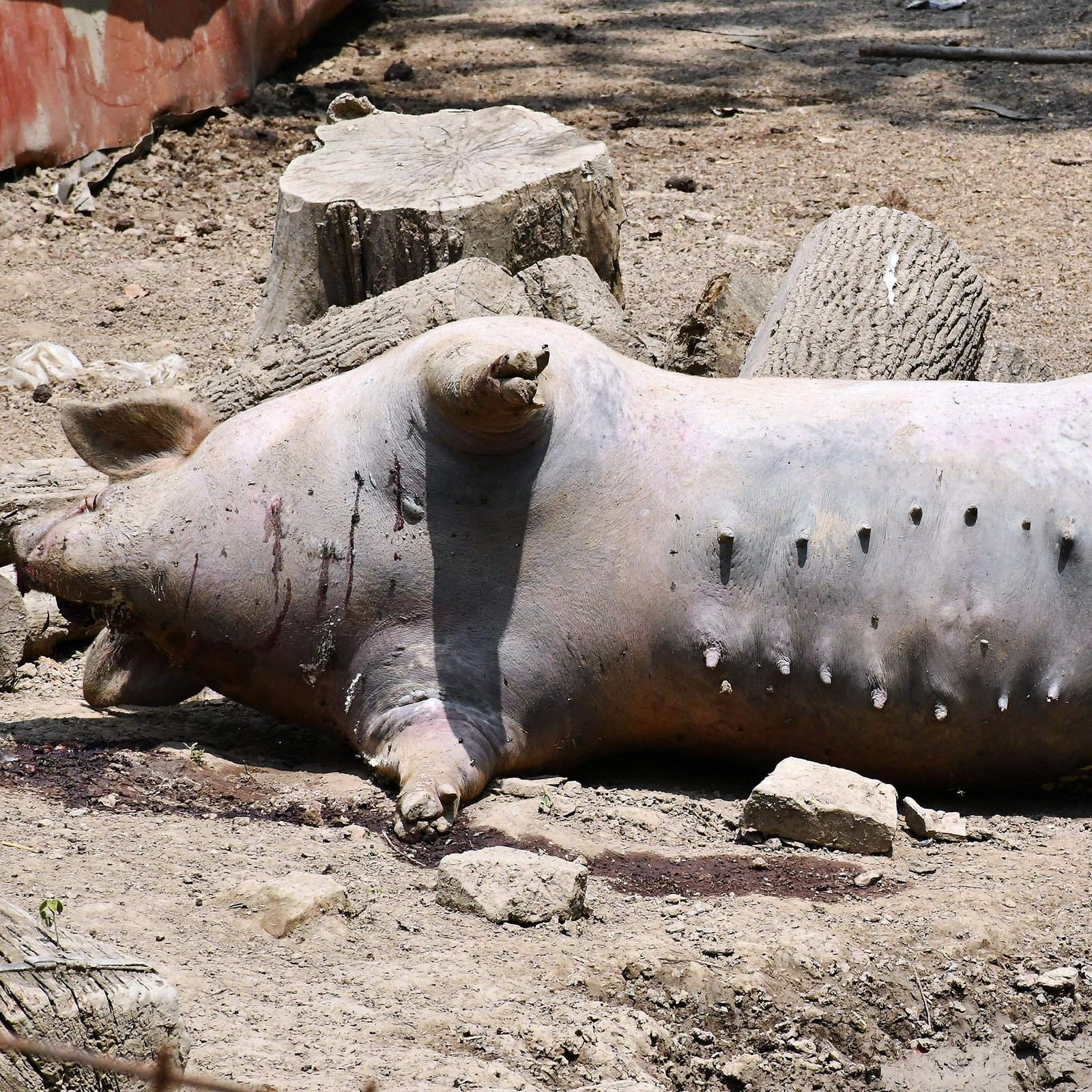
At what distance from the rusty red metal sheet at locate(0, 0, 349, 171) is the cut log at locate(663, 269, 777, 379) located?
3908 millimetres

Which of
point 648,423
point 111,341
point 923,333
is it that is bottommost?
point 111,341

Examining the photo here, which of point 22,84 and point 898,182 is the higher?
point 22,84

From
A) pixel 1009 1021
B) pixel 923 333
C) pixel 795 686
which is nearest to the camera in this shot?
pixel 1009 1021

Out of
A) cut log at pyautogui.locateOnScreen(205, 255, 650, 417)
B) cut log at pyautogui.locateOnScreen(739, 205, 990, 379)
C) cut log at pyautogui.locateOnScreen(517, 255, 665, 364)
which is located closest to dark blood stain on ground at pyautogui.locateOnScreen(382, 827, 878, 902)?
cut log at pyautogui.locateOnScreen(205, 255, 650, 417)

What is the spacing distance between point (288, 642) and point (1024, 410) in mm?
1677

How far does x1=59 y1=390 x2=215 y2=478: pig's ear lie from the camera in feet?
11.6

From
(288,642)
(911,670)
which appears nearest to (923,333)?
(911,670)

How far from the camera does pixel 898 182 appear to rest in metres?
7.46

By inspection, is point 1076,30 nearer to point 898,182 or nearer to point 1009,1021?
point 898,182

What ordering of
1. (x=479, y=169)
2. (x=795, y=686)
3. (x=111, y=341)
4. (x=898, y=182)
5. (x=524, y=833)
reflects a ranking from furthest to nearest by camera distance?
(x=898, y=182)
(x=111, y=341)
(x=479, y=169)
(x=795, y=686)
(x=524, y=833)

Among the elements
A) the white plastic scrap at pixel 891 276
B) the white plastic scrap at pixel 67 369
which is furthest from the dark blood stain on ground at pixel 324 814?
the white plastic scrap at pixel 67 369

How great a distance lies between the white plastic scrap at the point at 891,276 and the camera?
472 cm

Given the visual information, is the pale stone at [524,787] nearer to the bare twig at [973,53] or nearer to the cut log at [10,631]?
the cut log at [10,631]

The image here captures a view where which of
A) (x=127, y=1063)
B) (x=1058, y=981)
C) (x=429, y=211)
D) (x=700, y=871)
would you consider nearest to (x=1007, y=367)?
(x=429, y=211)
